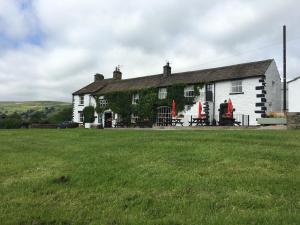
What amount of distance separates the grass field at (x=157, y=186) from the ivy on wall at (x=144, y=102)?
82.2 ft

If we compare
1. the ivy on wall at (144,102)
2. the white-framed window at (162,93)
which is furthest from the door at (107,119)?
the white-framed window at (162,93)

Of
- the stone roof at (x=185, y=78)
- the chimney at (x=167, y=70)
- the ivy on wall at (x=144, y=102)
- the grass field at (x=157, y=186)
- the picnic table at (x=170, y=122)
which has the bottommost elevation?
the grass field at (x=157, y=186)

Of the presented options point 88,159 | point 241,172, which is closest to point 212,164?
point 241,172

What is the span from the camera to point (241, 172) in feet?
27.3

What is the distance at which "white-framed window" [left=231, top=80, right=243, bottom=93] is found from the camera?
108 ft

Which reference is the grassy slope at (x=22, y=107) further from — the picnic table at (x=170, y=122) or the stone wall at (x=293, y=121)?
the stone wall at (x=293, y=121)

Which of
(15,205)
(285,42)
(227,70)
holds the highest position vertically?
(285,42)

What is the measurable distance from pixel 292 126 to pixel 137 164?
1464cm

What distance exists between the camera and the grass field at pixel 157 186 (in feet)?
18.9

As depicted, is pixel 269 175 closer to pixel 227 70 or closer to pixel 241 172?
pixel 241 172

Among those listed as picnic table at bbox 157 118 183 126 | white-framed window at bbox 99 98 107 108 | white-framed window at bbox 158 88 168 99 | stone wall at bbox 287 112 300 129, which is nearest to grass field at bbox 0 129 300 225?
stone wall at bbox 287 112 300 129

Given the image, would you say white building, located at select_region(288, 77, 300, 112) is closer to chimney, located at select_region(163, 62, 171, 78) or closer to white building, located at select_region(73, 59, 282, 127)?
white building, located at select_region(73, 59, 282, 127)

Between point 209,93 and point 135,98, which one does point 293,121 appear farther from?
point 135,98

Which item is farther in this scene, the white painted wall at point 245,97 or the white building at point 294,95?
the white building at point 294,95
